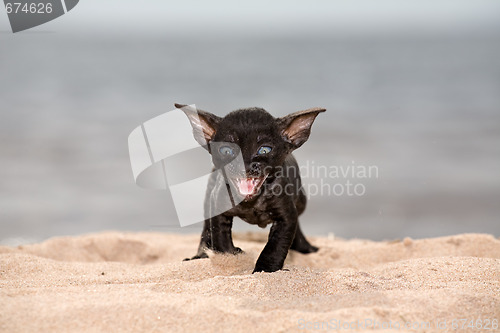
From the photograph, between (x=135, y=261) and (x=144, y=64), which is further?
(x=144, y=64)

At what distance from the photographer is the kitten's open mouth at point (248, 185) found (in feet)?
12.1

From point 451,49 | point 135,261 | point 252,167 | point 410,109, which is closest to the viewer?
point 252,167

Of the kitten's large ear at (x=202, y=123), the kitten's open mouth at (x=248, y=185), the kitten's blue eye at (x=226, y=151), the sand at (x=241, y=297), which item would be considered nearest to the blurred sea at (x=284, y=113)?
the sand at (x=241, y=297)

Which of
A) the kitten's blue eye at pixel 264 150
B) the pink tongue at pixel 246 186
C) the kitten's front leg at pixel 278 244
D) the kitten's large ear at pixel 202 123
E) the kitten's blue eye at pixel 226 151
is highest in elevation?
the kitten's large ear at pixel 202 123

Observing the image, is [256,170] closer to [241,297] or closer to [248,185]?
[248,185]

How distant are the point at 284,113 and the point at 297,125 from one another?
5.41 metres

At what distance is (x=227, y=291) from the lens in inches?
123

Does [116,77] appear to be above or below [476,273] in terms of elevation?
above

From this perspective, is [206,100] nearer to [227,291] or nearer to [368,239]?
[368,239]

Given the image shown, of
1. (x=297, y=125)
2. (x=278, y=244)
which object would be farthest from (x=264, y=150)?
(x=278, y=244)

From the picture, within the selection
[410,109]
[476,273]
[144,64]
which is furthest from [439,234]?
[144,64]

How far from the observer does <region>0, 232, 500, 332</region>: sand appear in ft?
8.28

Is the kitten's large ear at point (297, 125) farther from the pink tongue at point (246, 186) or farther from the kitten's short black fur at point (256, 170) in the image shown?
the pink tongue at point (246, 186)

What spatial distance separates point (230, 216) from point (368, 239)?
2607 mm
